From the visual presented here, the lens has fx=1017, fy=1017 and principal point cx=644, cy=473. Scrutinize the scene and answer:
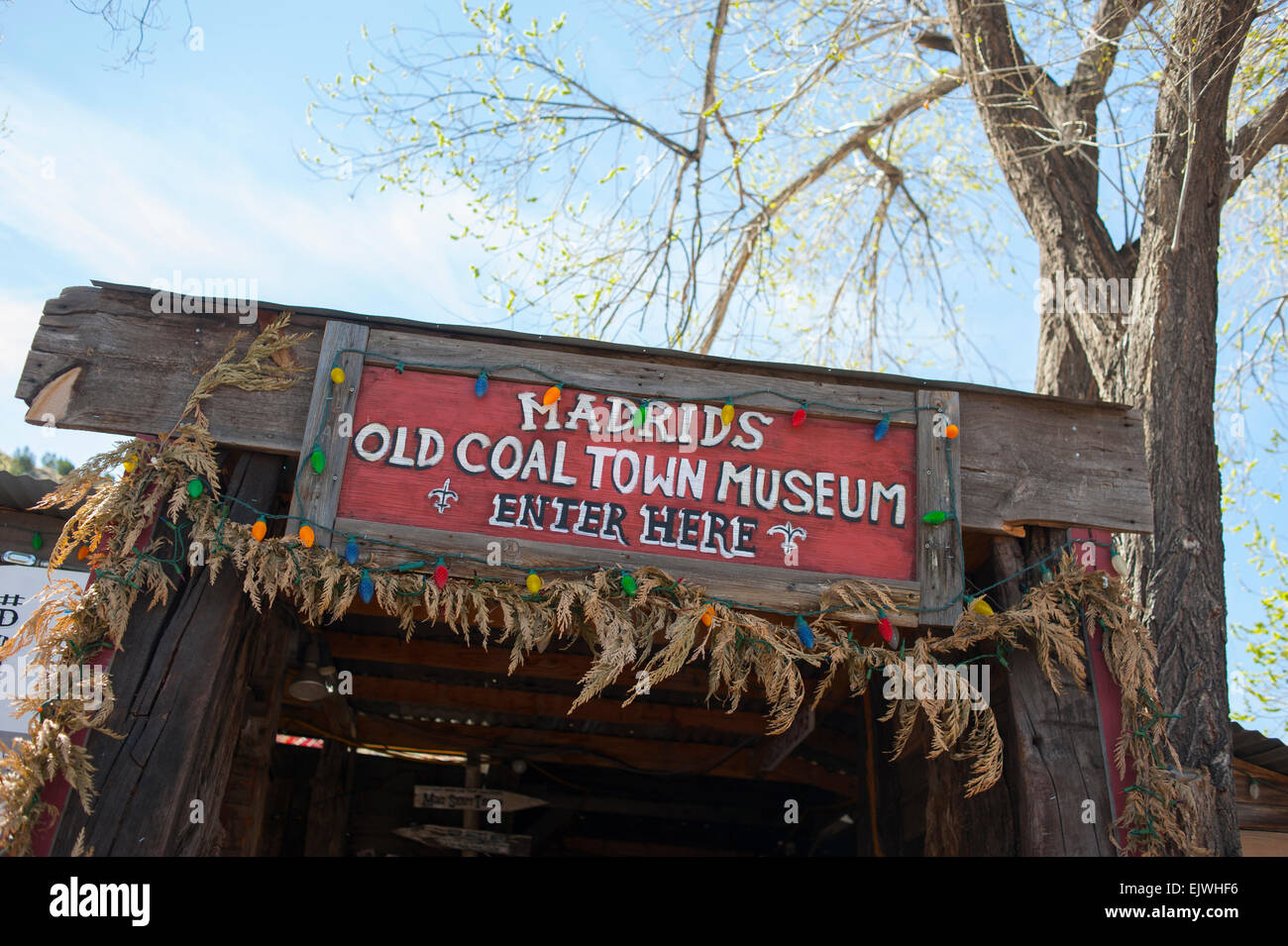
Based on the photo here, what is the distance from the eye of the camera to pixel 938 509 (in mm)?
3668

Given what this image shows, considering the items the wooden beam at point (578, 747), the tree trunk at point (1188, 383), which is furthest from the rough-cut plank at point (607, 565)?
the wooden beam at point (578, 747)

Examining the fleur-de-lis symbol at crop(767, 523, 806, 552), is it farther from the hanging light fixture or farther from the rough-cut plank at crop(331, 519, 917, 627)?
the hanging light fixture

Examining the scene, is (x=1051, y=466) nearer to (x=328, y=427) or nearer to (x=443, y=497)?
(x=443, y=497)

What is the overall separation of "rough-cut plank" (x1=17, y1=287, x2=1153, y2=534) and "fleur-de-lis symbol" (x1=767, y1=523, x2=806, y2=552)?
47 centimetres

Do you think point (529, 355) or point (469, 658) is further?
point (469, 658)

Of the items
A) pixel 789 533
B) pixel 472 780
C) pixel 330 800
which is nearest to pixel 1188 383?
pixel 789 533

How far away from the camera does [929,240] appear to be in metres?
9.59

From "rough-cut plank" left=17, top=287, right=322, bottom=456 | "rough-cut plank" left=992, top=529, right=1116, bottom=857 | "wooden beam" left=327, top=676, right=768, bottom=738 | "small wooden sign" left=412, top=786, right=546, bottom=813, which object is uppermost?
"rough-cut plank" left=17, top=287, right=322, bottom=456

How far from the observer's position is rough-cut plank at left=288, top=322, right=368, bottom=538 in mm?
3443

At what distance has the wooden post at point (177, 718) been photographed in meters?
A: 3.05

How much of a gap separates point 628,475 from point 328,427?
1066mm

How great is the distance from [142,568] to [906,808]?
11.5 feet

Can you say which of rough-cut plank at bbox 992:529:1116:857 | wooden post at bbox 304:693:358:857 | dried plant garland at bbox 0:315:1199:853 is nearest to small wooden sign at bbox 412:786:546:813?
wooden post at bbox 304:693:358:857
